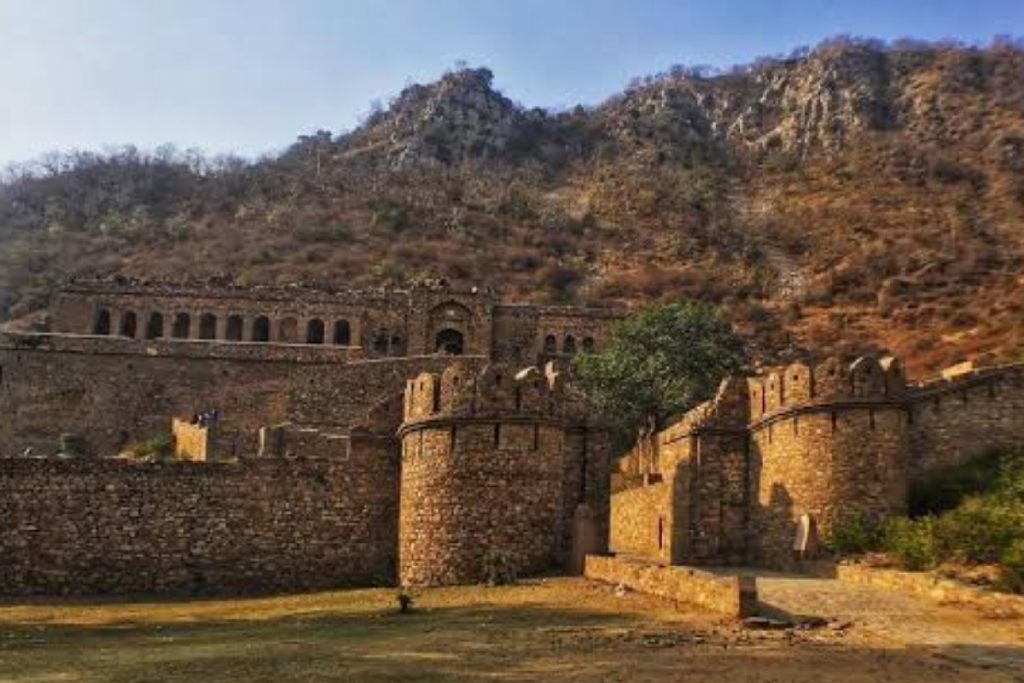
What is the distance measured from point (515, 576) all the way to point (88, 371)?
29.5 m

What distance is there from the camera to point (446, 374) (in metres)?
22.9

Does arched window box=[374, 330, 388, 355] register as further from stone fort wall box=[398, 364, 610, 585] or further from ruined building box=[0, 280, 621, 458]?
stone fort wall box=[398, 364, 610, 585]

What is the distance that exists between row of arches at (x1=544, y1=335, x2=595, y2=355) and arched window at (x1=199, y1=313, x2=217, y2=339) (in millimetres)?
15187

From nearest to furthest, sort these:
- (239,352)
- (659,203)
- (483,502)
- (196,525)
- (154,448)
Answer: (483,502) < (196,525) < (154,448) < (239,352) < (659,203)

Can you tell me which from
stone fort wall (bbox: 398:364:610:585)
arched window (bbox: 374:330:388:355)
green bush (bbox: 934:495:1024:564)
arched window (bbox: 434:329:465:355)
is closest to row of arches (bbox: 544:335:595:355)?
arched window (bbox: 434:329:465:355)

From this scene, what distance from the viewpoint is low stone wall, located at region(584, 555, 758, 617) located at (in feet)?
53.4

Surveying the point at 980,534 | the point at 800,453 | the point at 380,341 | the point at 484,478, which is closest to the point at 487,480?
the point at 484,478

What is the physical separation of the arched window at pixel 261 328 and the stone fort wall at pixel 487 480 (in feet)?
125

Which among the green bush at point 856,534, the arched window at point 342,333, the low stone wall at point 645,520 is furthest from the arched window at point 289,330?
the green bush at point 856,534

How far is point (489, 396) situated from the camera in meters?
22.6

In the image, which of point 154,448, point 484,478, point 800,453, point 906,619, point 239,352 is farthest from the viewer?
point 239,352

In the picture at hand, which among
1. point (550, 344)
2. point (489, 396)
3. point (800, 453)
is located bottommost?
point (800, 453)

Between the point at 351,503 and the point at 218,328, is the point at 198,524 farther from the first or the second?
the point at 218,328

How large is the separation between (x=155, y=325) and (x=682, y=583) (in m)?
45.9
